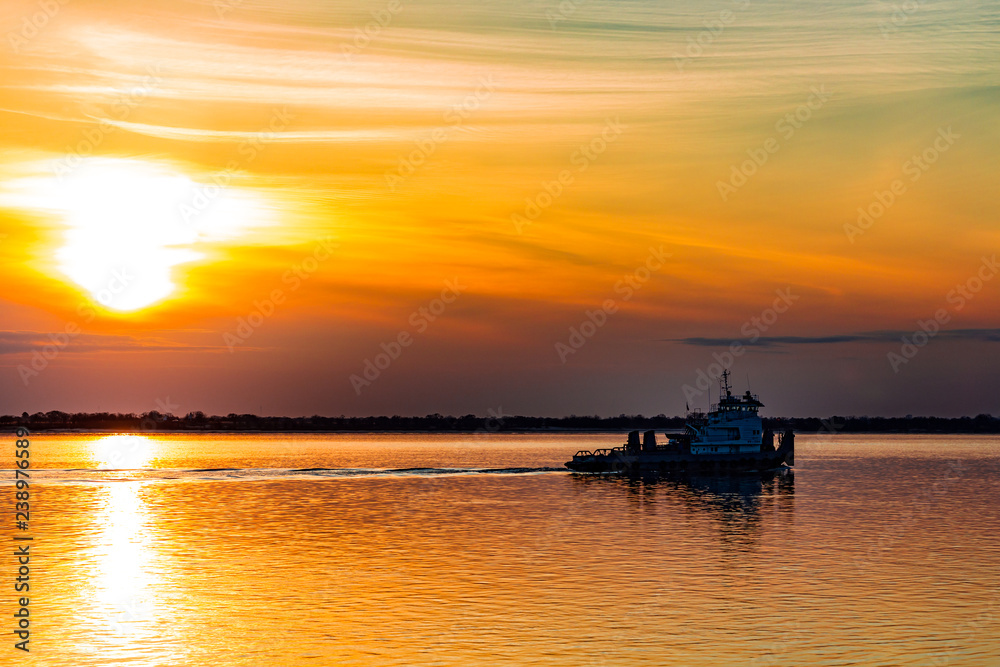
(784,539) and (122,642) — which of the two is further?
(784,539)

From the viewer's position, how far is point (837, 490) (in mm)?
115250

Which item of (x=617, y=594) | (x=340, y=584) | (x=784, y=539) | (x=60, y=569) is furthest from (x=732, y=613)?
(x=60, y=569)

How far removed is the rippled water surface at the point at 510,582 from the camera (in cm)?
3494

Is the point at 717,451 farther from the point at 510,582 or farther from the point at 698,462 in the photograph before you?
the point at 510,582

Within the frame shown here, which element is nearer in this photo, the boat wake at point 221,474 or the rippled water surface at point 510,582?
the rippled water surface at point 510,582

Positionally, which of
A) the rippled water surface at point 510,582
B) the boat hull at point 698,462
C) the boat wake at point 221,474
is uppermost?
the boat hull at point 698,462

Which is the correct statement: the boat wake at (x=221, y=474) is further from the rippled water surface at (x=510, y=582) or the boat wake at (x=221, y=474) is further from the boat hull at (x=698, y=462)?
the rippled water surface at (x=510, y=582)

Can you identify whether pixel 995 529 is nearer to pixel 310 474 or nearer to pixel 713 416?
pixel 713 416

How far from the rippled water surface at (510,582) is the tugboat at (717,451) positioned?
1312 inches

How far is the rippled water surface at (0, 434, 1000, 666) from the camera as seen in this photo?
34938 millimetres

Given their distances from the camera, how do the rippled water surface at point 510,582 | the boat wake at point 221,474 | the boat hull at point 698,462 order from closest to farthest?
the rippled water surface at point 510,582
the boat hull at point 698,462
the boat wake at point 221,474

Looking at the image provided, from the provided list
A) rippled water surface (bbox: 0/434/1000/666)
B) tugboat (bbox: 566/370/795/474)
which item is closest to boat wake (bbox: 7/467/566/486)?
tugboat (bbox: 566/370/795/474)

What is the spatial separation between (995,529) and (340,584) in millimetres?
49284

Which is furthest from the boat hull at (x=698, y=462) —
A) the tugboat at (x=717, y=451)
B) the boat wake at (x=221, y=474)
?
the boat wake at (x=221, y=474)
